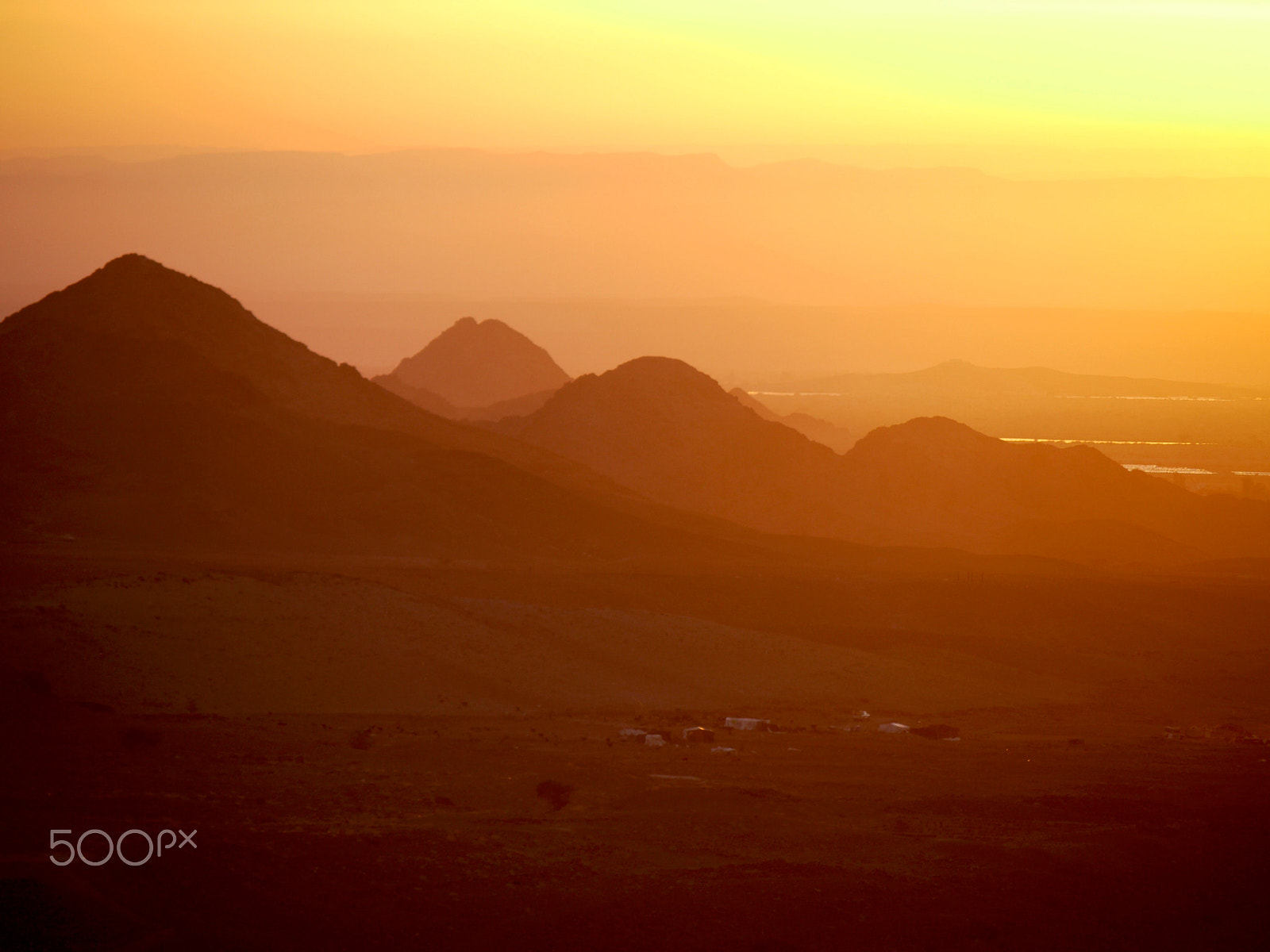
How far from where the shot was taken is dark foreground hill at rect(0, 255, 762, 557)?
188ft

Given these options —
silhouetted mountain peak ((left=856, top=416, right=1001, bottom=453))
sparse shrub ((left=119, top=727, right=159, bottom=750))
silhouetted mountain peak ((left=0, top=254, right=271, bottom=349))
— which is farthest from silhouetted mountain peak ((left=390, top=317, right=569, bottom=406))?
sparse shrub ((left=119, top=727, right=159, bottom=750))

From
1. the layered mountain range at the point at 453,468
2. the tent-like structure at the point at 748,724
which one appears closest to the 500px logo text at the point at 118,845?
the tent-like structure at the point at 748,724

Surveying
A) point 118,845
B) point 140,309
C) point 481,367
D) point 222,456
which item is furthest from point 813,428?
point 118,845

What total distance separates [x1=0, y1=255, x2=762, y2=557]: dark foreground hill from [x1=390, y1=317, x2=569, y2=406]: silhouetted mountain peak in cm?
6928

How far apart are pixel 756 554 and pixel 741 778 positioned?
122ft

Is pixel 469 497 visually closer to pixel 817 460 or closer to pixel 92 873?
pixel 817 460

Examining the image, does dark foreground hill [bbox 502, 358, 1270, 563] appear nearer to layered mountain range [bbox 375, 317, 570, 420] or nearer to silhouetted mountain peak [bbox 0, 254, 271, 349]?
silhouetted mountain peak [bbox 0, 254, 271, 349]

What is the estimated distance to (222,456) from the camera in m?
61.7

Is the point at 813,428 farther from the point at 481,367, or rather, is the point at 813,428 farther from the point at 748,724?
the point at 748,724

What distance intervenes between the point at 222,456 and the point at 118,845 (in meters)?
44.7

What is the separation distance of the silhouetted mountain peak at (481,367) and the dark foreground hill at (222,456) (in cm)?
6928

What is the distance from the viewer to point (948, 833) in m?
22.9

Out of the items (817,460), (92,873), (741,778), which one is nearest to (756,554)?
(817,460)

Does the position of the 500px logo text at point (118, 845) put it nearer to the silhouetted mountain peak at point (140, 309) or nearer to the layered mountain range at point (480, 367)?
the silhouetted mountain peak at point (140, 309)
